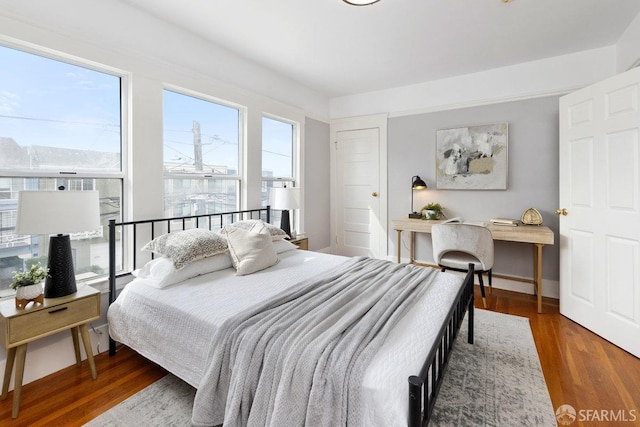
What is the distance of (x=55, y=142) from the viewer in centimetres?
210

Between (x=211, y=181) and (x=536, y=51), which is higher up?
(x=536, y=51)

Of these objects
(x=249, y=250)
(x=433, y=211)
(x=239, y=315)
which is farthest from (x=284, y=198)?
(x=239, y=315)

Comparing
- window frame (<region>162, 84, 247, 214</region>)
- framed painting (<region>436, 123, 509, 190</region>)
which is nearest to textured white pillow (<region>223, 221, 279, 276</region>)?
window frame (<region>162, 84, 247, 214</region>)

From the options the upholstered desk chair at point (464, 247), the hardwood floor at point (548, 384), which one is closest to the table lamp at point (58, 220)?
the hardwood floor at point (548, 384)

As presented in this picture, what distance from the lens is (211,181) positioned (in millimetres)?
3152

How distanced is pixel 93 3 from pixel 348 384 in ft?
9.51

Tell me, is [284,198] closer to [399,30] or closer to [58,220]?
[399,30]

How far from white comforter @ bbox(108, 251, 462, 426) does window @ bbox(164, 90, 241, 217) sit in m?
0.96

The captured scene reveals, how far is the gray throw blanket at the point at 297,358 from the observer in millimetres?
1146

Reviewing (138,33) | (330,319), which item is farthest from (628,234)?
(138,33)

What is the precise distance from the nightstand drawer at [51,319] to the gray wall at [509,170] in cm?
364

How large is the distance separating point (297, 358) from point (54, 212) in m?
1.53

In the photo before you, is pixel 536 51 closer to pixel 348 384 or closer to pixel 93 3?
pixel 348 384

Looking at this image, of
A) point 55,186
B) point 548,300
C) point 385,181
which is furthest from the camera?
point 385,181
